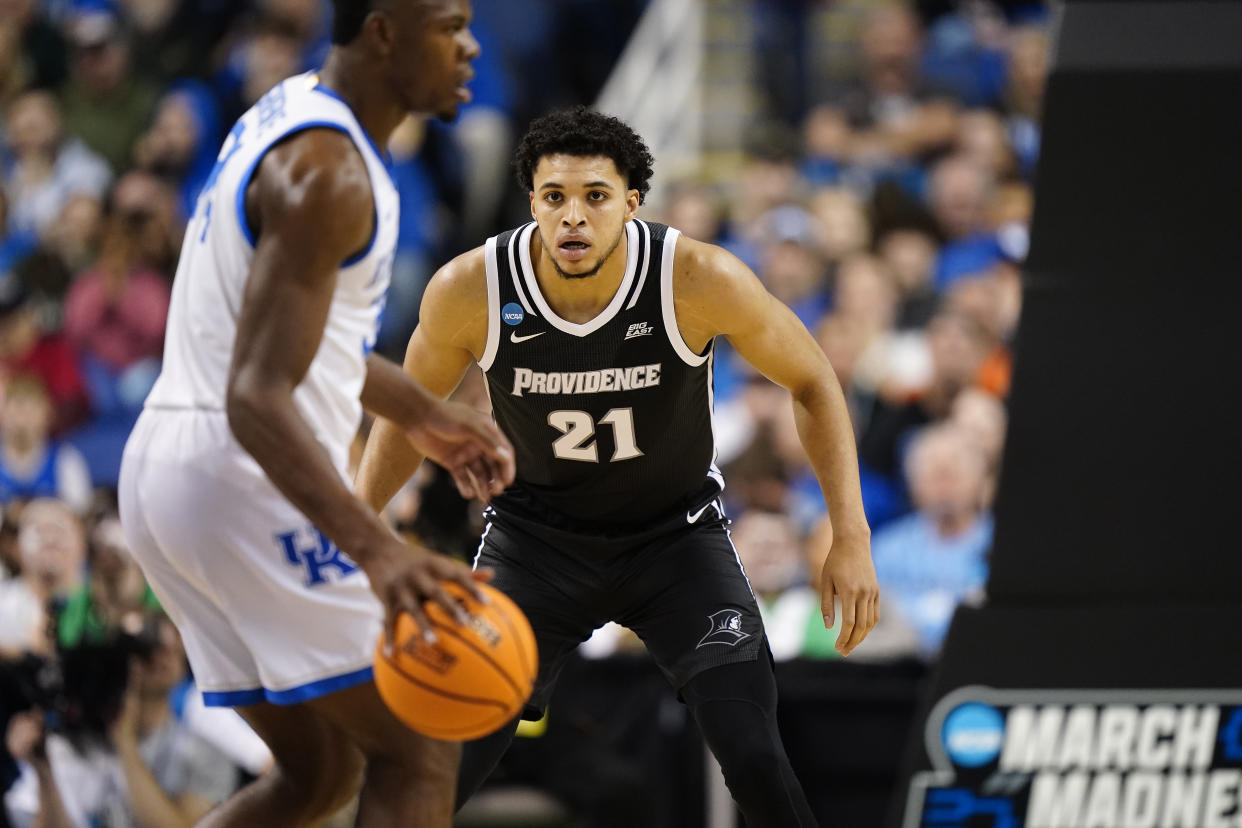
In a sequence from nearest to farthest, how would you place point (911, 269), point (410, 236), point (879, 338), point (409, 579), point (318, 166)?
point (409, 579), point (318, 166), point (879, 338), point (911, 269), point (410, 236)

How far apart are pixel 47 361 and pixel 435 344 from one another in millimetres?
5810

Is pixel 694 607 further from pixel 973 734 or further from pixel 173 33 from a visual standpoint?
pixel 173 33

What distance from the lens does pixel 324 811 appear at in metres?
3.52

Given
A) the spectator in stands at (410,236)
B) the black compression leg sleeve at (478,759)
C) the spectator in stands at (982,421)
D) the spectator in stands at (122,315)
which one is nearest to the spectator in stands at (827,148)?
the spectator in stands at (410,236)

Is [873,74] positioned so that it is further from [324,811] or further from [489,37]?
[324,811]

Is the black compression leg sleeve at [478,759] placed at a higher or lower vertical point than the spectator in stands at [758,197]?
lower

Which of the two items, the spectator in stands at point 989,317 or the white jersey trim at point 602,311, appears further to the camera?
the spectator in stands at point 989,317

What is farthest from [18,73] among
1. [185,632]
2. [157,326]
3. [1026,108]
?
[185,632]

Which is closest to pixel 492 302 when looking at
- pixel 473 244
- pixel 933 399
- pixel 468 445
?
pixel 468 445

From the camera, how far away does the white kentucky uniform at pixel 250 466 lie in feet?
10.4

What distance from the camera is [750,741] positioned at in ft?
13.6

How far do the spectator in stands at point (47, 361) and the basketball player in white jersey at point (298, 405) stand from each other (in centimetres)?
639

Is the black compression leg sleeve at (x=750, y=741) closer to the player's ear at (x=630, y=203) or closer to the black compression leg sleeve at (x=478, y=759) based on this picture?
the black compression leg sleeve at (x=478, y=759)

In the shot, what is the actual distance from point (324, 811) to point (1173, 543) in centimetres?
251
